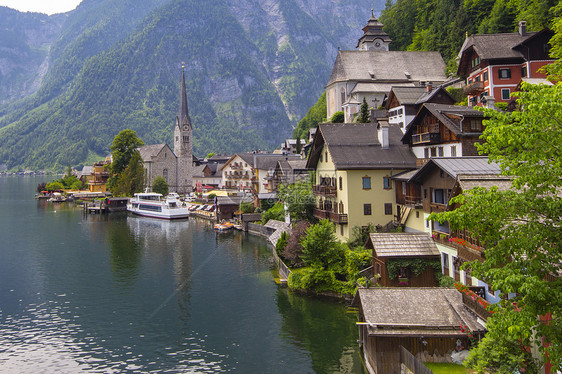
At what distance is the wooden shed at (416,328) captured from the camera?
2053cm

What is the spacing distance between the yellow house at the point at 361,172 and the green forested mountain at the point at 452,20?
28.5m

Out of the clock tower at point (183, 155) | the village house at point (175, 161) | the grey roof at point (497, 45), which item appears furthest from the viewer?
the clock tower at point (183, 155)

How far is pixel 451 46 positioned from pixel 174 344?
265 feet

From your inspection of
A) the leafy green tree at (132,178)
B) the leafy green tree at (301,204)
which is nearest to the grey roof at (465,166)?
the leafy green tree at (301,204)

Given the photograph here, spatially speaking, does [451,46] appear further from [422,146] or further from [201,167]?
[201,167]

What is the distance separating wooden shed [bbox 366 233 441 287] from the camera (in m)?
29.5

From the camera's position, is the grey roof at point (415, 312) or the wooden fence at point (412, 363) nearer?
the wooden fence at point (412, 363)

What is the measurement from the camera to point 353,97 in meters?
84.5

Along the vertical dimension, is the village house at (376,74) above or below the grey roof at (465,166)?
above

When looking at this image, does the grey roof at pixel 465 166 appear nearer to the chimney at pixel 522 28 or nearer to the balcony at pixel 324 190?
the balcony at pixel 324 190

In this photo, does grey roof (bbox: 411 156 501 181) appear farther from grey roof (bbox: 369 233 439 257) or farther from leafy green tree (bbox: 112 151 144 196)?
leafy green tree (bbox: 112 151 144 196)

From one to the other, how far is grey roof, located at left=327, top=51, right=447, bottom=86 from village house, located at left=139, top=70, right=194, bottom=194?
203 feet

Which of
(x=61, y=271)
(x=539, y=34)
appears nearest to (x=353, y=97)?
(x=539, y=34)

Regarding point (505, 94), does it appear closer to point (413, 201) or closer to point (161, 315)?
point (413, 201)
